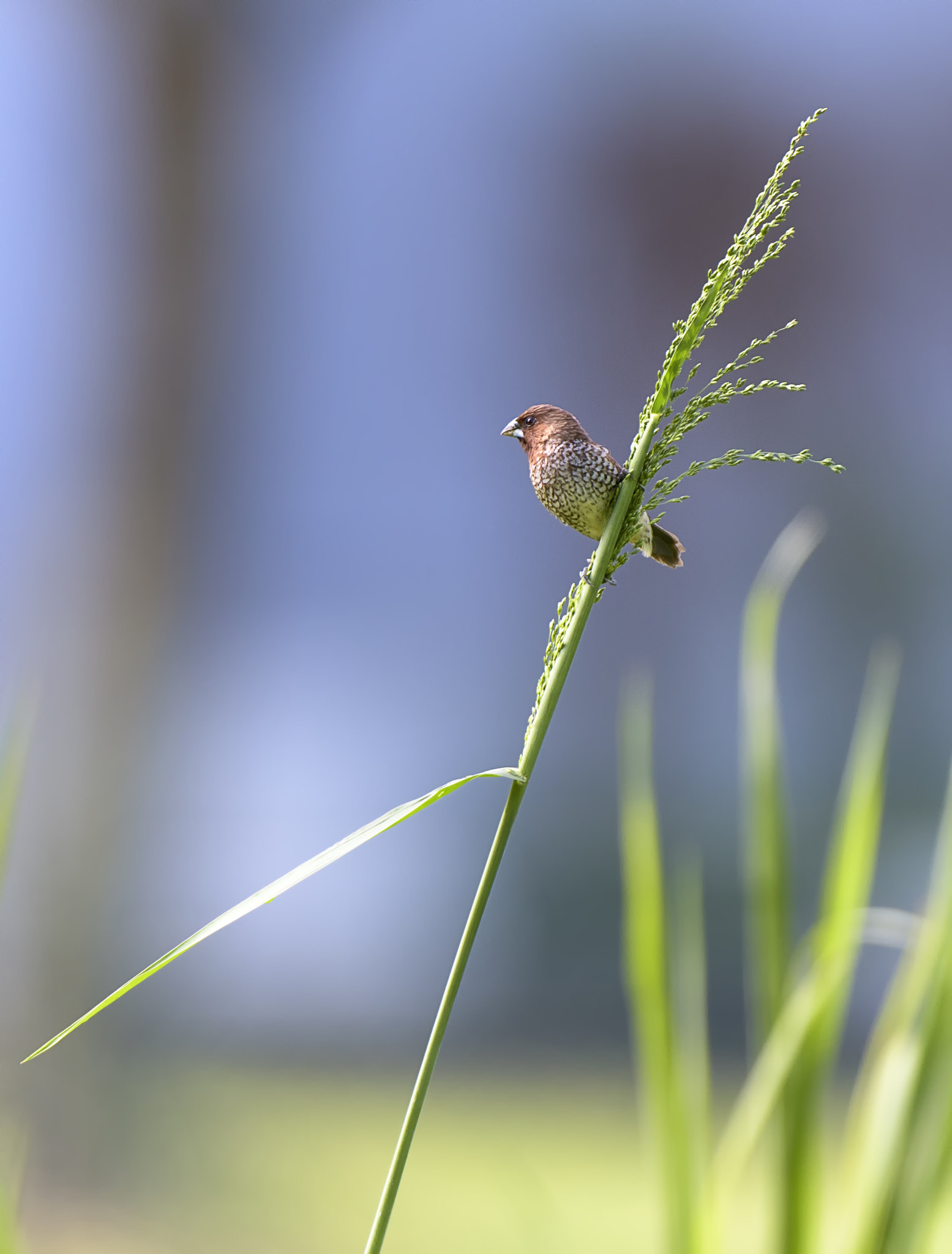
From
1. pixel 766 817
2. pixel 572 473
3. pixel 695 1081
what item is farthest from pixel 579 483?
pixel 695 1081

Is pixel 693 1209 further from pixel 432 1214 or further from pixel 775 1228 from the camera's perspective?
pixel 432 1214

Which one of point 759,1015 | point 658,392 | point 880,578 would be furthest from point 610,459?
point 880,578

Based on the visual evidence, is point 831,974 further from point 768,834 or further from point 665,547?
point 665,547

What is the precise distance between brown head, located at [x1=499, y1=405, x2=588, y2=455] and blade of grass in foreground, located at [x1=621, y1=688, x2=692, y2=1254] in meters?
0.11

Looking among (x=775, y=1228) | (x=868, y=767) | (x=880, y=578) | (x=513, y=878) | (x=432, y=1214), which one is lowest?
(x=432, y=1214)

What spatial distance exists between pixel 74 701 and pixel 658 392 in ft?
5.86

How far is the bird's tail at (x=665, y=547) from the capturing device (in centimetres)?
36

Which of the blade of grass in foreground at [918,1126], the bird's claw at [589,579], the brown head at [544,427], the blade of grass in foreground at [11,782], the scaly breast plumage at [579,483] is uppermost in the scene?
the brown head at [544,427]

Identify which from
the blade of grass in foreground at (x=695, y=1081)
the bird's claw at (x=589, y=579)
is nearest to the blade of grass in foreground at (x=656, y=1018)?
the blade of grass in foreground at (x=695, y=1081)

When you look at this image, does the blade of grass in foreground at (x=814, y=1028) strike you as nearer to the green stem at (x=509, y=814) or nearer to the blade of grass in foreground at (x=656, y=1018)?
the blade of grass in foreground at (x=656, y=1018)

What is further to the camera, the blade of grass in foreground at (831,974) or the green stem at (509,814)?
the blade of grass in foreground at (831,974)

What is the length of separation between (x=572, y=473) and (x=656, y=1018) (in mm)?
172

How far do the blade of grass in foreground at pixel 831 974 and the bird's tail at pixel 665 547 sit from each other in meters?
0.09

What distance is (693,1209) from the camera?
0.30 meters
